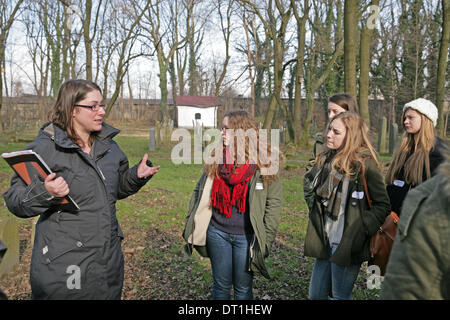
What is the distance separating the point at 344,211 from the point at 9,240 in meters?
3.71

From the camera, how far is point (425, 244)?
1078mm

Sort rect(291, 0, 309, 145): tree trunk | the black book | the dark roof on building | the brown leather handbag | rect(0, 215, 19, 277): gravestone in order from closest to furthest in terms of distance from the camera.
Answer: the black book, the brown leather handbag, rect(0, 215, 19, 277): gravestone, rect(291, 0, 309, 145): tree trunk, the dark roof on building

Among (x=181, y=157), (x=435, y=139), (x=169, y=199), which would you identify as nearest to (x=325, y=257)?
(x=435, y=139)

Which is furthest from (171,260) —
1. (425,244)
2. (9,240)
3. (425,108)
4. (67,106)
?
(425,244)

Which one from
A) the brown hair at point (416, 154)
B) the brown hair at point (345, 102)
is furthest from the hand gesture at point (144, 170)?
the brown hair at point (416, 154)

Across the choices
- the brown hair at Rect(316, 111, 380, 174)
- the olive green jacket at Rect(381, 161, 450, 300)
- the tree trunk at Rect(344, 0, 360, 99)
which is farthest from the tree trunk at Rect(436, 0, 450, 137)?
the olive green jacket at Rect(381, 161, 450, 300)

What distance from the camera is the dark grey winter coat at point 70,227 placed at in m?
2.18

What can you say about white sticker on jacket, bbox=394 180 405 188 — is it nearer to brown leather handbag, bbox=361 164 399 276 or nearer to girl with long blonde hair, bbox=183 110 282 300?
brown leather handbag, bbox=361 164 399 276

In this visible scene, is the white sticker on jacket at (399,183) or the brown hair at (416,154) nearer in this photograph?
the brown hair at (416,154)

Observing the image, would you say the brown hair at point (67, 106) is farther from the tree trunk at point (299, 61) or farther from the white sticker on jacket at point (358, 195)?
the tree trunk at point (299, 61)

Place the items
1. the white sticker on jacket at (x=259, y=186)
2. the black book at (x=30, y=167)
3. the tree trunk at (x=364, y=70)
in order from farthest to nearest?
1. the tree trunk at (x=364, y=70)
2. the white sticker on jacket at (x=259, y=186)
3. the black book at (x=30, y=167)

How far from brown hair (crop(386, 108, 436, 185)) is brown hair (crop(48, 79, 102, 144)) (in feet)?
8.95

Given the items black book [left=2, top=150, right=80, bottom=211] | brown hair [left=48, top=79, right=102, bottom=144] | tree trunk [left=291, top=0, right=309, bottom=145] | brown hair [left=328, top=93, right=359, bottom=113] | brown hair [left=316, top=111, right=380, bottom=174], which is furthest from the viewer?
tree trunk [left=291, top=0, right=309, bottom=145]

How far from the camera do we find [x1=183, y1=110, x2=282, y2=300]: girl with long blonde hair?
2.92 meters
